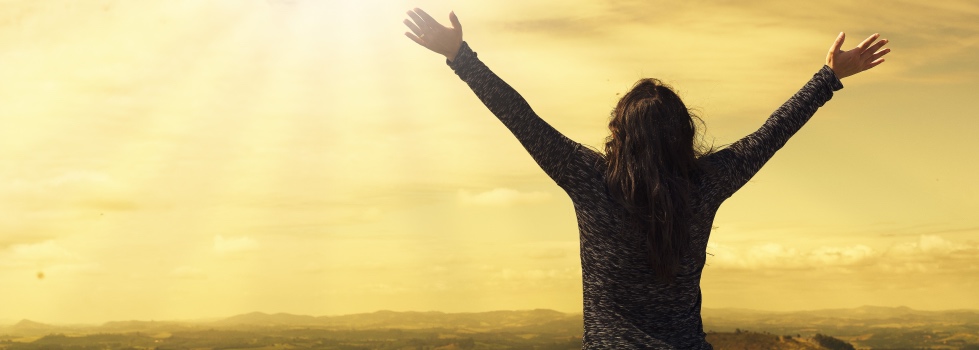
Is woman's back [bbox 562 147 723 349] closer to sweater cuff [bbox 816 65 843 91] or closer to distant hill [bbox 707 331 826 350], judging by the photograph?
sweater cuff [bbox 816 65 843 91]

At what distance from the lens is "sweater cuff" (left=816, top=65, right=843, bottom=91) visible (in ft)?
23.7

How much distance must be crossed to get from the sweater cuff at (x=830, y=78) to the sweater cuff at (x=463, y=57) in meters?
3.18

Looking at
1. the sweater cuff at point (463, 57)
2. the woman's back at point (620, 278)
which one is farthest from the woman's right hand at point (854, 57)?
the sweater cuff at point (463, 57)

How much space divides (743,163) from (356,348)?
13922cm

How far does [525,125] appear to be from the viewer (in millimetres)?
5547

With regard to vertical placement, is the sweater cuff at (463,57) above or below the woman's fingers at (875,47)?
below

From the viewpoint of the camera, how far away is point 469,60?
5824 mm

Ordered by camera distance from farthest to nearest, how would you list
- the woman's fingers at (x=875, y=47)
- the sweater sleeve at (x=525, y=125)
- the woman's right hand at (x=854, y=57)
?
1. the woman's fingers at (x=875, y=47)
2. the woman's right hand at (x=854, y=57)
3. the sweater sleeve at (x=525, y=125)

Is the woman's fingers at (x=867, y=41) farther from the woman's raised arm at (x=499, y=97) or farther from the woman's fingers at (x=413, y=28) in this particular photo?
the woman's fingers at (x=413, y=28)

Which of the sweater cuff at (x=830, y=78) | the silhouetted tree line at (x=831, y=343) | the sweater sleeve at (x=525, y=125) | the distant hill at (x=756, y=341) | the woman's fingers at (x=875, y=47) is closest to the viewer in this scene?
the sweater sleeve at (x=525, y=125)

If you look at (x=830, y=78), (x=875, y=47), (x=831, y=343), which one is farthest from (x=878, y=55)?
(x=831, y=343)

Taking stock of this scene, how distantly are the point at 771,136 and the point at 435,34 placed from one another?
261 cm

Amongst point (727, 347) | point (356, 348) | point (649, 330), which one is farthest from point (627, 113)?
point (356, 348)

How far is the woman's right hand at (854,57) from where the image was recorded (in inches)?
293
